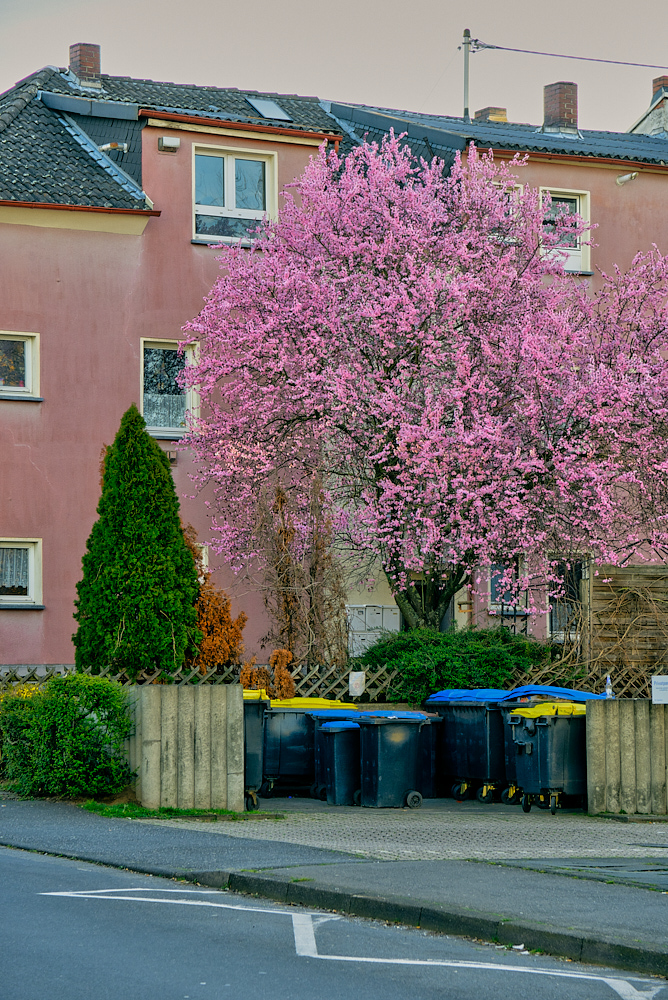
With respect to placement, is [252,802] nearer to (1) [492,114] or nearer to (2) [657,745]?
(2) [657,745]

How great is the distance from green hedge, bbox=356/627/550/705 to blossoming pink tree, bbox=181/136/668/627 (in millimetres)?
2295

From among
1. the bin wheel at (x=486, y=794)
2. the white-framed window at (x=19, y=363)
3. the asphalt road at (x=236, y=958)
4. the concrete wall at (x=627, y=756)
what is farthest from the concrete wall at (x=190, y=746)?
the white-framed window at (x=19, y=363)

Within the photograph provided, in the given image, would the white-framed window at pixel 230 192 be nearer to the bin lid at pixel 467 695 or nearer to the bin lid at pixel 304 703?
the bin lid at pixel 304 703

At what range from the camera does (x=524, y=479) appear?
69.3ft

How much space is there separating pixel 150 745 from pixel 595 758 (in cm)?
458

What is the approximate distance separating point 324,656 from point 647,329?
7.38 meters

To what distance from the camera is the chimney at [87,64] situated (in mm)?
27953

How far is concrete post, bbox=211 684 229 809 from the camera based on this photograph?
14.0 meters

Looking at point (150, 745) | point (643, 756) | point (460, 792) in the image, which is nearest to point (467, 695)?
point (460, 792)

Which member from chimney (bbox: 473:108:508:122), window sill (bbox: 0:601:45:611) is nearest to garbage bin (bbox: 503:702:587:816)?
window sill (bbox: 0:601:45:611)

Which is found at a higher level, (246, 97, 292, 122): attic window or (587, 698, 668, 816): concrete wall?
(246, 97, 292, 122): attic window

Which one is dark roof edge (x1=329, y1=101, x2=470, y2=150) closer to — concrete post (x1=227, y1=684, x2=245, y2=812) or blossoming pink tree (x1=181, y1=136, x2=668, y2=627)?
blossoming pink tree (x1=181, y1=136, x2=668, y2=627)

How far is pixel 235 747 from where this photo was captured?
14.1m

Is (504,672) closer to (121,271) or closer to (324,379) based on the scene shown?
(324,379)
